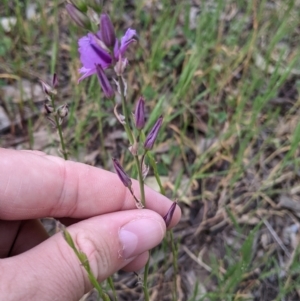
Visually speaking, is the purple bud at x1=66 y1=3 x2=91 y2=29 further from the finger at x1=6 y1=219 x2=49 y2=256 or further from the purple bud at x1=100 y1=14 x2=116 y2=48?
the finger at x1=6 y1=219 x2=49 y2=256

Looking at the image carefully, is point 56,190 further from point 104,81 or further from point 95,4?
point 95,4

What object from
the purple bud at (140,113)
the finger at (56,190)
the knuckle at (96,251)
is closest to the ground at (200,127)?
the finger at (56,190)

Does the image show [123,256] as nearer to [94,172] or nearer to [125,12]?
[94,172]

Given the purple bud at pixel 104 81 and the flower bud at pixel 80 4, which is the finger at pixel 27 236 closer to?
the purple bud at pixel 104 81

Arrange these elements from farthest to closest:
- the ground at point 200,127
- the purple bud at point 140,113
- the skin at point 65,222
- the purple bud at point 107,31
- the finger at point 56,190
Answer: the ground at point 200,127
the finger at point 56,190
the skin at point 65,222
the purple bud at point 140,113
the purple bud at point 107,31

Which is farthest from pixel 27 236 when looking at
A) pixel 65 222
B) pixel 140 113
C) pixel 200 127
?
pixel 200 127

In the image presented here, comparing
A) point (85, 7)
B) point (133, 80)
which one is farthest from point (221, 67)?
point (85, 7)
